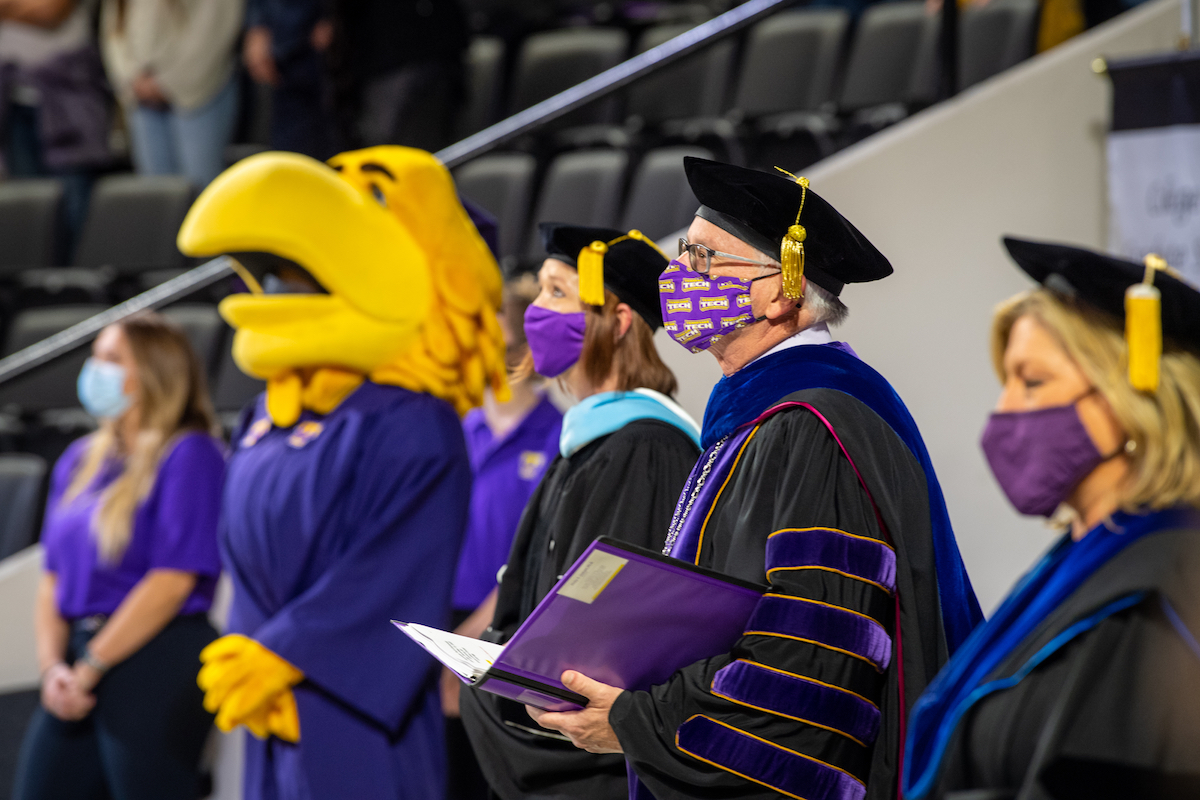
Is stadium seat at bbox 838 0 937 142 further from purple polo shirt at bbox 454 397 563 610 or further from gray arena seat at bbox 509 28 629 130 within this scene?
purple polo shirt at bbox 454 397 563 610

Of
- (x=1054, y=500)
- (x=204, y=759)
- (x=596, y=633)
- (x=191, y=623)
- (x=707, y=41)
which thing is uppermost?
(x=707, y=41)

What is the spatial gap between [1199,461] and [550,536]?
48.6 inches

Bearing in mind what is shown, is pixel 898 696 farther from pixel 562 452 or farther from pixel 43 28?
pixel 43 28

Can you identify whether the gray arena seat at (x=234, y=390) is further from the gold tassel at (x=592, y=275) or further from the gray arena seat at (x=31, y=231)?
the gold tassel at (x=592, y=275)

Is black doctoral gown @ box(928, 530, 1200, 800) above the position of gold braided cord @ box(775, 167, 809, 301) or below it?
below

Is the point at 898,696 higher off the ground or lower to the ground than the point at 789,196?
lower

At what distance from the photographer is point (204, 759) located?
3.73m

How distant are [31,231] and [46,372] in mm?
1049

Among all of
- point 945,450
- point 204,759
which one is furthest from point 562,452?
point 204,759

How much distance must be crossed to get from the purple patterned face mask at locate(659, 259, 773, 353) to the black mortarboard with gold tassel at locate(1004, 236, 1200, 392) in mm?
460

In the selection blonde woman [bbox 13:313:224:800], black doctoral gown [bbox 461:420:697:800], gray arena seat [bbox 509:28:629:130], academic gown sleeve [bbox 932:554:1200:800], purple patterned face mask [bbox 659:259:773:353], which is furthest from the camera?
gray arena seat [bbox 509:28:629:130]

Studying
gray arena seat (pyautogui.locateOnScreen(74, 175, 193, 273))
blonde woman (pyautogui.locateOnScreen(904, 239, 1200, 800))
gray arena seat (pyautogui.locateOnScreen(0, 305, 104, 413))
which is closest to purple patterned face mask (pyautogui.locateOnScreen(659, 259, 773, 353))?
blonde woman (pyautogui.locateOnScreen(904, 239, 1200, 800))

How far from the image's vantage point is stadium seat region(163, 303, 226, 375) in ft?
15.8

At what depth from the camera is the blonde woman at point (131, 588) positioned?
11.1 feet
